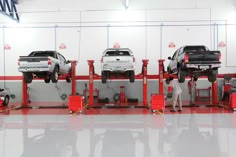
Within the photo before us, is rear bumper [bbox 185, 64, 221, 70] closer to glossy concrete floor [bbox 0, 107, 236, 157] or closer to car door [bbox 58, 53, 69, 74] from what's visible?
glossy concrete floor [bbox 0, 107, 236, 157]

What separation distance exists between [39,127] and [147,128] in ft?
10.3

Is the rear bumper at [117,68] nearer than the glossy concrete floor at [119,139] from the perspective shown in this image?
No

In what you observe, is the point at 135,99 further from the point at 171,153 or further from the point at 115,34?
the point at 171,153

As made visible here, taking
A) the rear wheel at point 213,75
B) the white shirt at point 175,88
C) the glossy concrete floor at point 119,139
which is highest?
the rear wheel at point 213,75

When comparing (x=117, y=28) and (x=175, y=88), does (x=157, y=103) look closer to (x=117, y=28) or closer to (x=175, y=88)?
(x=175, y=88)

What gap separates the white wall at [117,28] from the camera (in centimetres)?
1535

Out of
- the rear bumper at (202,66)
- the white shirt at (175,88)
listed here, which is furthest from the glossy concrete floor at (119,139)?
the white shirt at (175,88)

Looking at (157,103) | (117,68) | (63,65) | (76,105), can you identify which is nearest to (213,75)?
(157,103)

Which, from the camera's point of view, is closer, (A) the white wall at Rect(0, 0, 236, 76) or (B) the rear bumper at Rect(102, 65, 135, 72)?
(B) the rear bumper at Rect(102, 65, 135, 72)

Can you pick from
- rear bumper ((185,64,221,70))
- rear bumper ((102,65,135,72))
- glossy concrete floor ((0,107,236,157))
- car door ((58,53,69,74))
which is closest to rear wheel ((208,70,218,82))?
rear bumper ((185,64,221,70))

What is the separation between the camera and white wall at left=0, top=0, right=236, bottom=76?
1535cm

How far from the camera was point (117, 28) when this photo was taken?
50.8 ft

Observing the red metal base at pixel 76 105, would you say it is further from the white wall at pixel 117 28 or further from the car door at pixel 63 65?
the white wall at pixel 117 28

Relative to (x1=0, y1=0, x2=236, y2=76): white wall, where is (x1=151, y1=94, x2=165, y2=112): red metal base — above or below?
below
